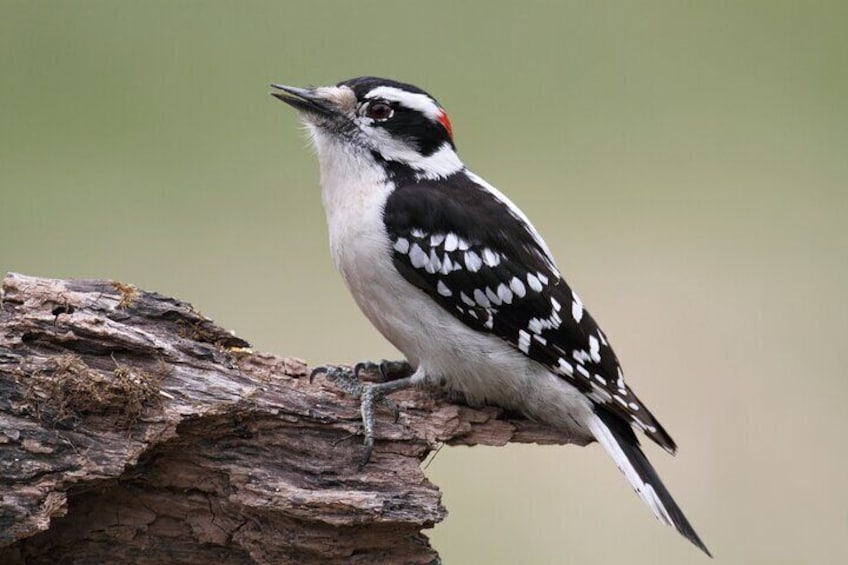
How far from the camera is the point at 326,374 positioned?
3.42m

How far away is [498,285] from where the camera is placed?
3.42m

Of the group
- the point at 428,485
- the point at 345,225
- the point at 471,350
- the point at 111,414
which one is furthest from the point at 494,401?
the point at 111,414

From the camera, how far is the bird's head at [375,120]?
3598mm

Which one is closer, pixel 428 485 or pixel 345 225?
pixel 428 485

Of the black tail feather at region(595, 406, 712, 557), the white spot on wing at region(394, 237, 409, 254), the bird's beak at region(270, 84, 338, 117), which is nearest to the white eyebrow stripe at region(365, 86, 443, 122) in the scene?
the bird's beak at region(270, 84, 338, 117)

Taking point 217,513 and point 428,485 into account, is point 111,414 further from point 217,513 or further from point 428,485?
point 428,485

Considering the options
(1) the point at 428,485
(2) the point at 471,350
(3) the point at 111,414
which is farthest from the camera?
(2) the point at 471,350

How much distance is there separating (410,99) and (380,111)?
107 mm

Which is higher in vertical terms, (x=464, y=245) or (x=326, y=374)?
(x=464, y=245)

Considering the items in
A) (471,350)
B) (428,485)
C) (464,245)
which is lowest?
(428,485)

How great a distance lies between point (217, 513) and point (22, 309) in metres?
0.80

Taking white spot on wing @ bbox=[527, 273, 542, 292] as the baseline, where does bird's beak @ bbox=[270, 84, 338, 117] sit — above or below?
above

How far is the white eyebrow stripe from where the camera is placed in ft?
11.8

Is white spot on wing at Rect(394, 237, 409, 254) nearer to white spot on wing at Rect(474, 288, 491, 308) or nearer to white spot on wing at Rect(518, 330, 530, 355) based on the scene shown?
white spot on wing at Rect(474, 288, 491, 308)
